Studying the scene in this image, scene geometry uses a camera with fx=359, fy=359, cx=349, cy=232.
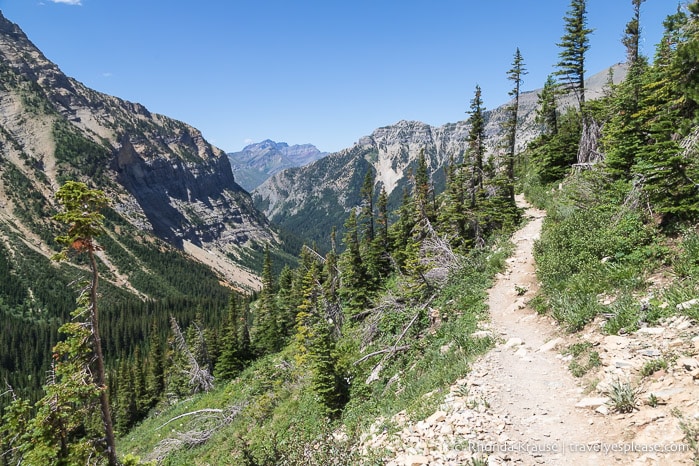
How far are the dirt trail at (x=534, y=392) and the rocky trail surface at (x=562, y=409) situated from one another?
19 mm

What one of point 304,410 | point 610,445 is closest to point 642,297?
point 610,445

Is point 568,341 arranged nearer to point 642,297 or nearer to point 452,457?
point 642,297

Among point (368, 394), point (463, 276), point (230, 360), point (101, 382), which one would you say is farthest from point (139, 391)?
point (463, 276)

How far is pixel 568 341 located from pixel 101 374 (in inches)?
510

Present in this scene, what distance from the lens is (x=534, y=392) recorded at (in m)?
8.20

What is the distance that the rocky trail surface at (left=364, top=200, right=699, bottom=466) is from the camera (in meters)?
5.77

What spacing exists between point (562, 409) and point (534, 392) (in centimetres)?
89

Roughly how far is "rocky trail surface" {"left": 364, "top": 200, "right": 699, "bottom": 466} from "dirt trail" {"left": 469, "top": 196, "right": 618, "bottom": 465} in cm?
2

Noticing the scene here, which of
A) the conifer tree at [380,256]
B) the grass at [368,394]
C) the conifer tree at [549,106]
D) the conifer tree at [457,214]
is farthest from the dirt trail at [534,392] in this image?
the conifer tree at [549,106]

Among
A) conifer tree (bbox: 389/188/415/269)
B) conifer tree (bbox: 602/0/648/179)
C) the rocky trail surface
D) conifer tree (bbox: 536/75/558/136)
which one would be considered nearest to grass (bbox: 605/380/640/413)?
the rocky trail surface

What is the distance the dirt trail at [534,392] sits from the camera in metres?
6.29

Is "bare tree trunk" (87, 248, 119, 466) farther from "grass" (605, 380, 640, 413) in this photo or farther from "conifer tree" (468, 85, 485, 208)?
"conifer tree" (468, 85, 485, 208)

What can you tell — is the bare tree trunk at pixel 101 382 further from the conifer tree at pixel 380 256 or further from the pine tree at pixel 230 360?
the pine tree at pixel 230 360

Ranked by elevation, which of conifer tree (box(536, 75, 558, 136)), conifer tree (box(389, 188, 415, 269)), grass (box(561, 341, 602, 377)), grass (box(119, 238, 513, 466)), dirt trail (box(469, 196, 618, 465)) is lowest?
grass (box(119, 238, 513, 466))
